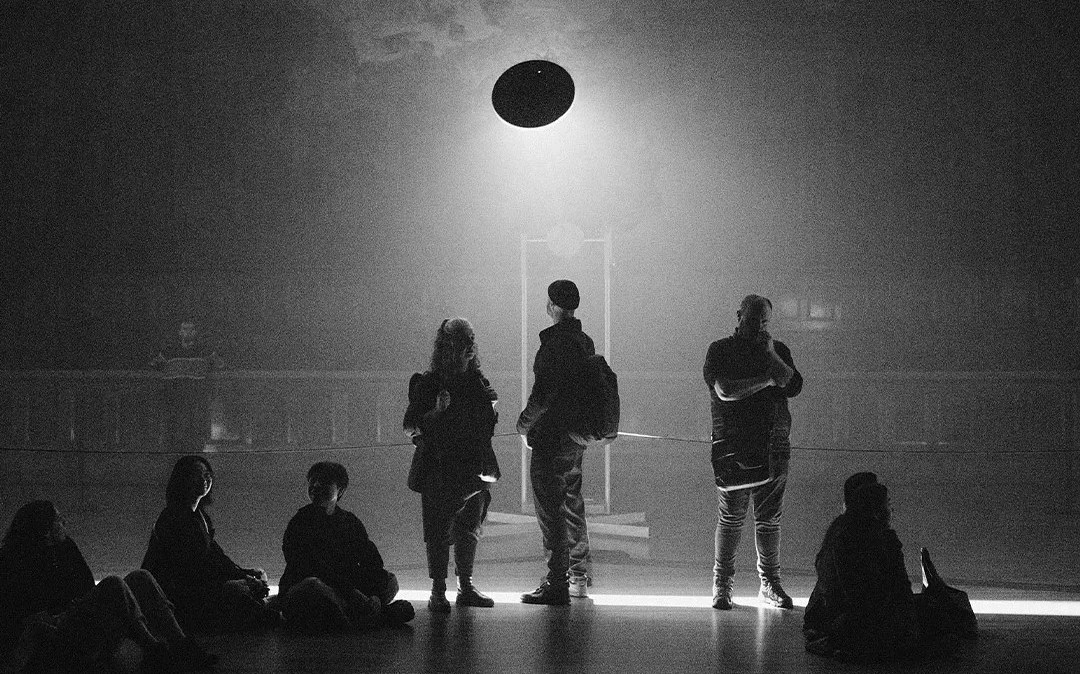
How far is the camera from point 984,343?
35.9 ft

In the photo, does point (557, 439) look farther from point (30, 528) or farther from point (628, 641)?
point (30, 528)

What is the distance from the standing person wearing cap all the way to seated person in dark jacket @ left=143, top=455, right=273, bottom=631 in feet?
4.56

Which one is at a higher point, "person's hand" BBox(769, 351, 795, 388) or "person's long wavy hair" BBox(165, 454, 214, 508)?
"person's hand" BBox(769, 351, 795, 388)

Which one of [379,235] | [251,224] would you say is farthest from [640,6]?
[251,224]

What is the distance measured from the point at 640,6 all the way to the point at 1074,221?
16.7 ft

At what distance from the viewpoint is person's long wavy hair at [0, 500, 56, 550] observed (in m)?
3.86

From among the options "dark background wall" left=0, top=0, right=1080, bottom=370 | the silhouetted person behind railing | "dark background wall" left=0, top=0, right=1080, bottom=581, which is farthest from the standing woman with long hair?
the silhouetted person behind railing

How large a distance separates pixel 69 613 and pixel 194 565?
2.39 ft

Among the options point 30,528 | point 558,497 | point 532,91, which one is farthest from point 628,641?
point 532,91

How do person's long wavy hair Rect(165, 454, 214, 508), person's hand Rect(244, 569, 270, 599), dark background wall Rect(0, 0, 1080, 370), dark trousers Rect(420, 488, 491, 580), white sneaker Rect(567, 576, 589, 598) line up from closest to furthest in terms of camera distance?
person's long wavy hair Rect(165, 454, 214, 508), person's hand Rect(244, 569, 270, 599), dark trousers Rect(420, 488, 491, 580), white sneaker Rect(567, 576, 589, 598), dark background wall Rect(0, 0, 1080, 370)

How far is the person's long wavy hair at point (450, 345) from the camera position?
5.10 m

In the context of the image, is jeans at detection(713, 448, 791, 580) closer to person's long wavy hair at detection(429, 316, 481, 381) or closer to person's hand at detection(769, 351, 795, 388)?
person's hand at detection(769, 351, 795, 388)

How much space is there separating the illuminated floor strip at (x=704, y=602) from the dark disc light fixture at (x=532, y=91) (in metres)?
4.46

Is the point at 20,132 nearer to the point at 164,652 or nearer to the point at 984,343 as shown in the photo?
the point at 164,652
